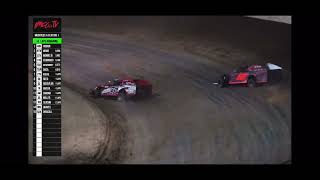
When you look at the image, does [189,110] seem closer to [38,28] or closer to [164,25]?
[164,25]

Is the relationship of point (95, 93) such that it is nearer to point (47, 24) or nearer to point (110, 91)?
point (110, 91)

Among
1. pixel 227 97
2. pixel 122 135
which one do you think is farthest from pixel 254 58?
pixel 122 135

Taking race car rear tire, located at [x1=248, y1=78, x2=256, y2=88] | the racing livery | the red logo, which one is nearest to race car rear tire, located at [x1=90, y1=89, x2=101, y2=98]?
the racing livery
